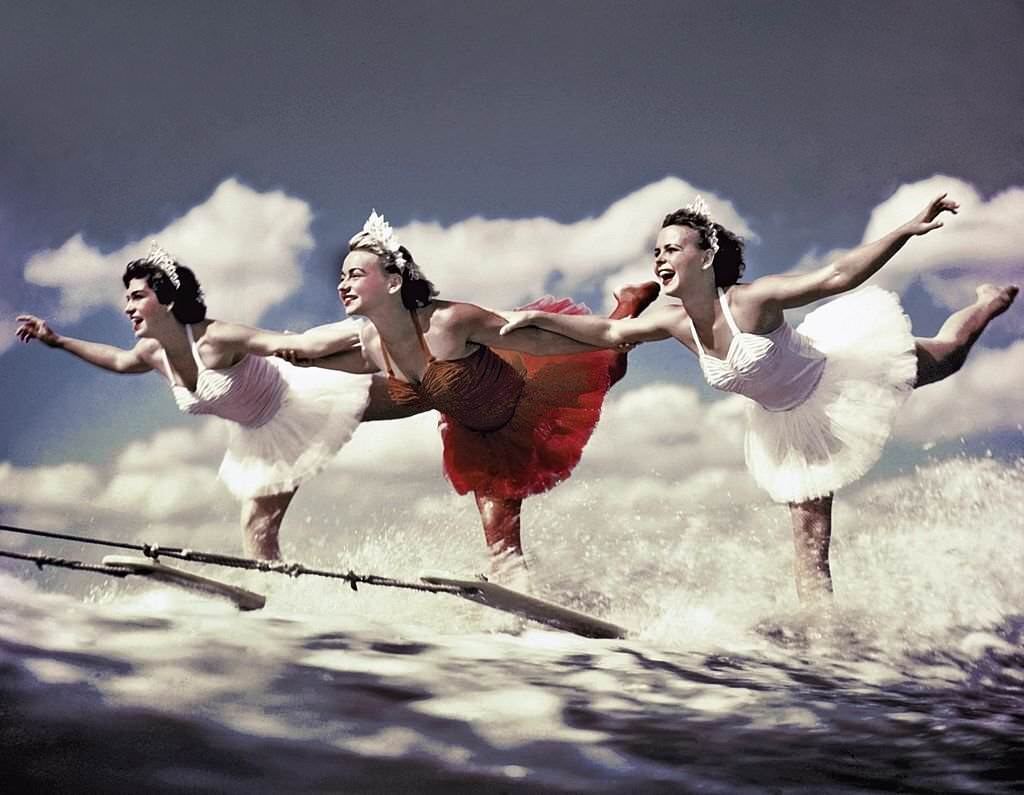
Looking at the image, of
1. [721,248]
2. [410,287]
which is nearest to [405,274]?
[410,287]

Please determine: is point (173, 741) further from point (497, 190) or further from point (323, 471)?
point (497, 190)

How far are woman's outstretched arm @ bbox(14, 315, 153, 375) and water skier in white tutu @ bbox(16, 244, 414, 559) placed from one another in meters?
0.03

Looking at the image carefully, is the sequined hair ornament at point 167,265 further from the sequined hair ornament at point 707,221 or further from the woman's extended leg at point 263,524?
the sequined hair ornament at point 707,221

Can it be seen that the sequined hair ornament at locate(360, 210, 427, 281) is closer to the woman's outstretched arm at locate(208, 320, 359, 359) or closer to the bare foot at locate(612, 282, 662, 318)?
the woman's outstretched arm at locate(208, 320, 359, 359)

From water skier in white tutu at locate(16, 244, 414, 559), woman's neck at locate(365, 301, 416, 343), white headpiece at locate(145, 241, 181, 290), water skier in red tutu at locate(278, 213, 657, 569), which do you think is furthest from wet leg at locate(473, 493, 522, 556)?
white headpiece at locate(145, 241, 181, 290)

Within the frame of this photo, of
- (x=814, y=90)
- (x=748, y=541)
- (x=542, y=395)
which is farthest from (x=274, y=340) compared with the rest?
(x=814, y=90)

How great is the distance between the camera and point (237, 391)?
9.33ft

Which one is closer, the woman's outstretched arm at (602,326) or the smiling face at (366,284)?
the woman's outstretched arm at (602,326)

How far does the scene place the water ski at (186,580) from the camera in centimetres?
261

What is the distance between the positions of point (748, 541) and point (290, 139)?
1.45 m

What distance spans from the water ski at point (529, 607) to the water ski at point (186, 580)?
39 centimetres

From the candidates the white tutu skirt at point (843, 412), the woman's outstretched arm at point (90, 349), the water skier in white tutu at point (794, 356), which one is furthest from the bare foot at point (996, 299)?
the woman's outstretched arm at point (90, 349)

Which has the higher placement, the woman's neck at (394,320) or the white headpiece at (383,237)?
the white headpiece at (383,237)

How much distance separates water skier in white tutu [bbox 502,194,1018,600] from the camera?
8.16ft
